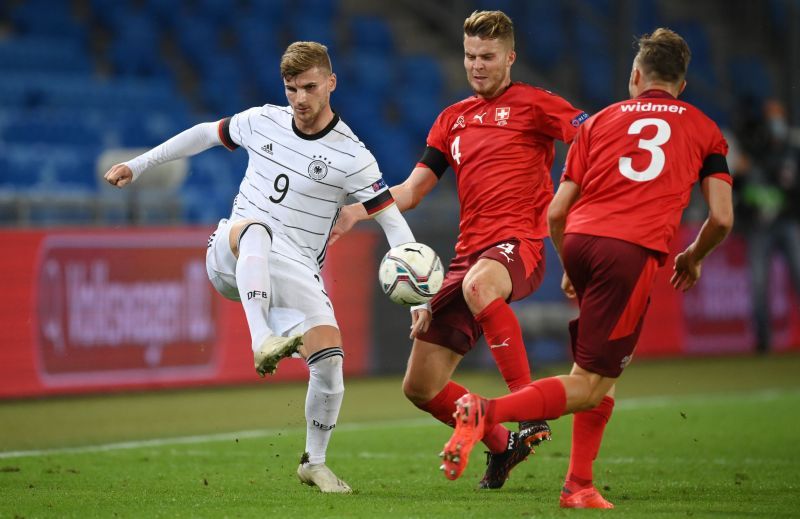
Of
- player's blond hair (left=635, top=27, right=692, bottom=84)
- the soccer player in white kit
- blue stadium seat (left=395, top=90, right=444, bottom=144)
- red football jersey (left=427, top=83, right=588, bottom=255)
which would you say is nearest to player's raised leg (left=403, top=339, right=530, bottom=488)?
the soccer player in white kit

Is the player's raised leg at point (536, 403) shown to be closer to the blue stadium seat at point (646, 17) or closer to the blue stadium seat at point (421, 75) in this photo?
the blue stadium seat at point (421, 75)

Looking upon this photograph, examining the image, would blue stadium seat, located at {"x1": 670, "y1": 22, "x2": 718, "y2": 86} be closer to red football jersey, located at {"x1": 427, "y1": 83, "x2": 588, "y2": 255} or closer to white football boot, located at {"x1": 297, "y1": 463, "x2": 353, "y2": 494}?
red football jersey, located at {"x1": 427, "y1": 83, "x2": 588, "y2": 255}

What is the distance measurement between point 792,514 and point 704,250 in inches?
49.7

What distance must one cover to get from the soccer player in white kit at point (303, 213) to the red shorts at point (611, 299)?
1.35 metres

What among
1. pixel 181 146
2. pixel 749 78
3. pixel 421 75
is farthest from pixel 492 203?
pixel 749 78

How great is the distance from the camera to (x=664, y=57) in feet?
19.4

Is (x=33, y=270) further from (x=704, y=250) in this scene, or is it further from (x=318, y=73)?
(x=704, y=250)

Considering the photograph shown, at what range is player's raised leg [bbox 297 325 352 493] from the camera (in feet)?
21.4

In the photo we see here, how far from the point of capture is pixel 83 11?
16812 mm

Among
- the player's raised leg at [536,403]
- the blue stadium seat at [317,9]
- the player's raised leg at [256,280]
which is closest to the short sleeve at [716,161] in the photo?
the player's raised leg at [536,403]

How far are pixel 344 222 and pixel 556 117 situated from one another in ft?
4.17

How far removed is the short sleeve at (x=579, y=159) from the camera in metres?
5.92

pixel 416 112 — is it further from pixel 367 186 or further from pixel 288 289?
pixel 288 289

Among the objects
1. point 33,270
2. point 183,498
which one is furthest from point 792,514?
point 33,270
